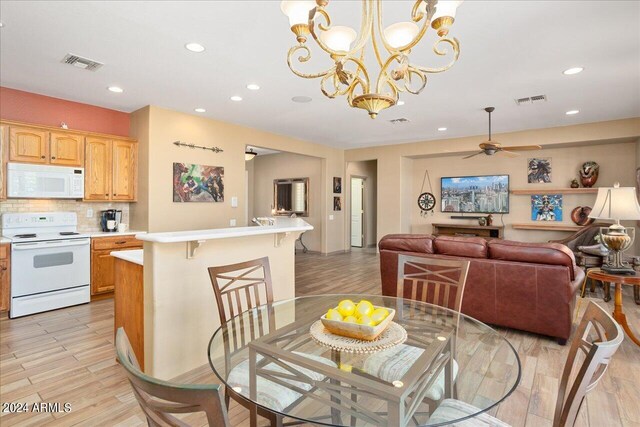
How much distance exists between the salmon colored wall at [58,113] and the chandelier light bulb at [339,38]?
4262 millimetres

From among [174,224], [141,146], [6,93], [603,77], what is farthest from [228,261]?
[603,77]

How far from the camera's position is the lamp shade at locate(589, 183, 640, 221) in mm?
3076

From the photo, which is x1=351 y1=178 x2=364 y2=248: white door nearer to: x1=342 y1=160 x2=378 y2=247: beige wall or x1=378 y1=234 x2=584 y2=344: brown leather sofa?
x1=342 y1=160 x2=378 y2=247: beige wall

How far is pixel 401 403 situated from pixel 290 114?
4670mm

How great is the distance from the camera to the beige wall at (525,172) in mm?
5965

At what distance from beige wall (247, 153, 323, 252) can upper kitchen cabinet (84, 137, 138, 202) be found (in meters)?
4.32

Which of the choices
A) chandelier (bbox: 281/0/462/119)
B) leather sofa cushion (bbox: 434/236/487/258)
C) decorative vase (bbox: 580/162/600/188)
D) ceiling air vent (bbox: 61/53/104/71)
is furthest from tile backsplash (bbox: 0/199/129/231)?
decorative vase (bbox: 580/162/600/188)

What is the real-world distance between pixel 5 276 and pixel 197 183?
96.8 inches

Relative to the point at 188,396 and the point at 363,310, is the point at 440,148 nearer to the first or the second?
the point at 363,310

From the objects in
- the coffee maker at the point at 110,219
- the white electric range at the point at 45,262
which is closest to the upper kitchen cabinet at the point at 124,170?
the coffee maker at the point at 110,219

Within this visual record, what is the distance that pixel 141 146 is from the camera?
15.8 feet

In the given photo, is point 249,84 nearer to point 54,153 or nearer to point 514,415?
point 54,153

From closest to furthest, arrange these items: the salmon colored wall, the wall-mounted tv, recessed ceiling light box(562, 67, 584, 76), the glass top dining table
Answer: the glass top dining table
recessed ceiling light box(562, 67, 584, 76)
the salmon colored wall
the wall-mounted tv

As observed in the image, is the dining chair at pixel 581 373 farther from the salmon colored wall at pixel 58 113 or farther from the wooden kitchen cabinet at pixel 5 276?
the salmon colored wall at pixel 58 113
